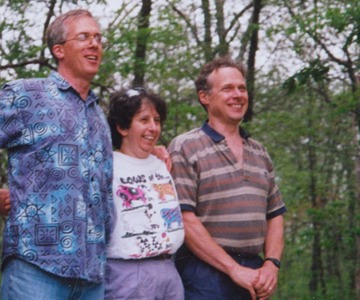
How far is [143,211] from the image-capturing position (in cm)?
326

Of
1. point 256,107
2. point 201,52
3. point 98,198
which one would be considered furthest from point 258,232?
point 256,107

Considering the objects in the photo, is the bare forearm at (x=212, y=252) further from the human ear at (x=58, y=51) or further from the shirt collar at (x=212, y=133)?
the human ear at (x=58, y=51)

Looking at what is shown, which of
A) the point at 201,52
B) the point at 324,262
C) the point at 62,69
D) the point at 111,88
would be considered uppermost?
the point at 201,52

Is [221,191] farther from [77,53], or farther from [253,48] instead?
[253,48]

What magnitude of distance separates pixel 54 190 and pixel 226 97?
122 cm

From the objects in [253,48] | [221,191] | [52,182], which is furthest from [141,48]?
[52,182]

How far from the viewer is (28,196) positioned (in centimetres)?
278

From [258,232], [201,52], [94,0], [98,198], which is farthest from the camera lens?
[201,52]

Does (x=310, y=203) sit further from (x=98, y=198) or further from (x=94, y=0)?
(x=98, y=198)

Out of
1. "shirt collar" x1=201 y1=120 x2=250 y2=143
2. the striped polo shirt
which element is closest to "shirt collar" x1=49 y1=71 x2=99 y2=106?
the striped polo shirt

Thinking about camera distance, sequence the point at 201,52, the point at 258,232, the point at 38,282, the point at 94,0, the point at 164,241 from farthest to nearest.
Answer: the point at 201,52 → the point at 94,0 → the point at 258,232 → the point at 164,241 → the point at 38,282

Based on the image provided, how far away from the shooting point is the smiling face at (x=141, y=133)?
Answer: 3414 mm

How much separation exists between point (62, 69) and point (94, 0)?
4.67 metres

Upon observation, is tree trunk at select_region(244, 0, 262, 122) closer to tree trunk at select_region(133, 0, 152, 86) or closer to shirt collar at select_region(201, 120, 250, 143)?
tree trunk at select_region(133, 0, 152, 86)
